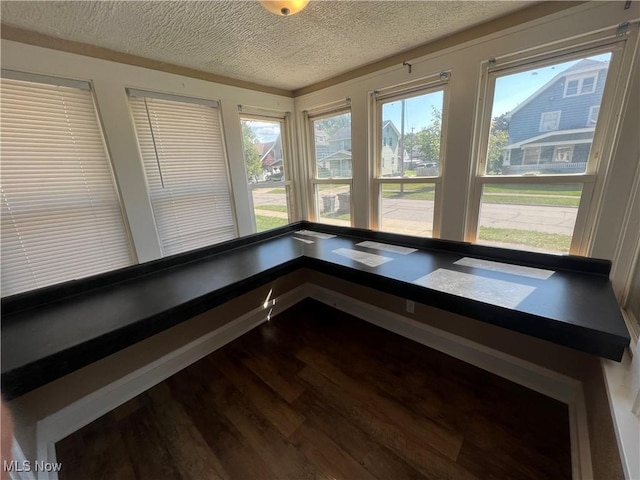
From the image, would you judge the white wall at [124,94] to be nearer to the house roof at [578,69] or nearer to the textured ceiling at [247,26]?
the textured ceiling at [247,26]

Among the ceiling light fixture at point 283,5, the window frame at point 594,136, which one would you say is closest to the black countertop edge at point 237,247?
the window frame at point 594,136

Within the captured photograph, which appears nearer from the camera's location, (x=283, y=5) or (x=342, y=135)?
(x=283, y=5)

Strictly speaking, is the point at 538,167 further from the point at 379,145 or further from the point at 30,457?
the point at 30,457

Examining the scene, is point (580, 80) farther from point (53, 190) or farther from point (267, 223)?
point (53, 190)

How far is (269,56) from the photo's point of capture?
5.83ft

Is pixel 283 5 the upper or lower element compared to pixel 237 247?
upper

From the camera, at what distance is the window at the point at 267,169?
8.06 ft

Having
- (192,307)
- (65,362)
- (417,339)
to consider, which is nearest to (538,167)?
(417,339)

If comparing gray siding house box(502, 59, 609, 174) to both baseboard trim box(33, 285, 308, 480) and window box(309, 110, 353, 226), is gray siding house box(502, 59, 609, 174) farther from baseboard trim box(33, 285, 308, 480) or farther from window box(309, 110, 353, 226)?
baseboard trim box(33, 285, 308, 480)

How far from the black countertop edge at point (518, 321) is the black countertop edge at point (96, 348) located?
995 millimetres

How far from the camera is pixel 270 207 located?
271cm

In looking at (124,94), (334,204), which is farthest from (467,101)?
(124,94)

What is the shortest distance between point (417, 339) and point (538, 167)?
147cm

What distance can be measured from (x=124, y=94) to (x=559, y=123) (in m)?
2.73
